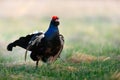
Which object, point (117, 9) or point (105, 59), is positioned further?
point (117, 9)

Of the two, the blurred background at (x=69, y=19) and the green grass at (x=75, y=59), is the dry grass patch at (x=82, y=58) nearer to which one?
the green grass at (x=75, y=59)

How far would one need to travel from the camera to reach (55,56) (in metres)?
15.1

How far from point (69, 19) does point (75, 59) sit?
12.6m

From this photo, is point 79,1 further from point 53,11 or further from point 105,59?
point 105,59

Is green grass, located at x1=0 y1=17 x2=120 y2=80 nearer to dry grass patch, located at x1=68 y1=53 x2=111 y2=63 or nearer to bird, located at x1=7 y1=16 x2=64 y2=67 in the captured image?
dry grass patch, located at x1=68 y1=53 x2=111 y2=63

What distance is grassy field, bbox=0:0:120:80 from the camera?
1407 centimetres

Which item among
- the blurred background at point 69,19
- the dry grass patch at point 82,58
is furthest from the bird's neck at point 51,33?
the blurred background at point 69,19

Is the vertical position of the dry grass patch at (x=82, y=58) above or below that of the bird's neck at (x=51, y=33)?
below

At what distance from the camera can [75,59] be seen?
645 inches

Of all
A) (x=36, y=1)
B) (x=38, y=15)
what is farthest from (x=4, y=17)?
(x=36, y=1)

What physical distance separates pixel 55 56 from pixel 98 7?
1600 centimetres

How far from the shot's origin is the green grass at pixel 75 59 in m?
13.7

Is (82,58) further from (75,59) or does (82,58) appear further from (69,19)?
(69,19)

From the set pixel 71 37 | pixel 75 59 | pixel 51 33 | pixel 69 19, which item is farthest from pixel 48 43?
pixel 69 19
